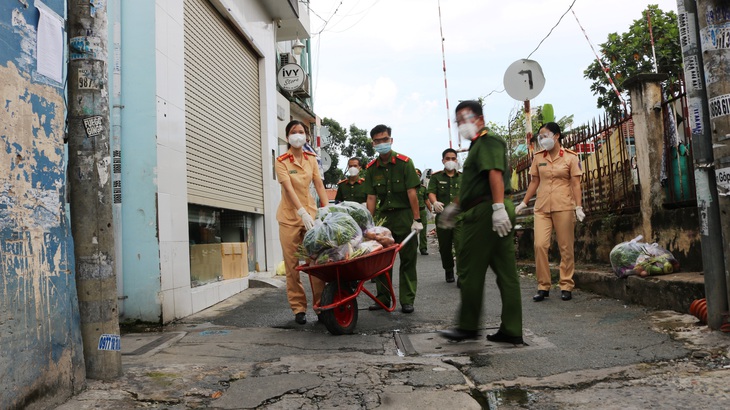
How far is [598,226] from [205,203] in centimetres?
512

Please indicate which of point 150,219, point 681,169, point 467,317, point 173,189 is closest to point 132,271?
point 150,219

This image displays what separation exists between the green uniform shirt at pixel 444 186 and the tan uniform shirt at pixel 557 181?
2278 mm

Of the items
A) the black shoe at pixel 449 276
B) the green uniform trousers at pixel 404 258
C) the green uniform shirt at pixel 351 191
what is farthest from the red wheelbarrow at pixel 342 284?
the green uniform shirt at pixel 351 191

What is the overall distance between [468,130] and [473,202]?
21.9 inches

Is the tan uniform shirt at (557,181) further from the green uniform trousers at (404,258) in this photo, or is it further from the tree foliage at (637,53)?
the tree foliage at (637,53)

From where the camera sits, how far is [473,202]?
4078 millimetres

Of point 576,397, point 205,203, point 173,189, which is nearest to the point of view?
point 576,397

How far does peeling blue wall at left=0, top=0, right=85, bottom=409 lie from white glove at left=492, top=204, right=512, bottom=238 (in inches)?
104

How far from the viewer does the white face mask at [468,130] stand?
417cm

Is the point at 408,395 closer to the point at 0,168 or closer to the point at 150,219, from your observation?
the point at 0,168

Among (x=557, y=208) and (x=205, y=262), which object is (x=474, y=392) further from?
(x=205, y=262)

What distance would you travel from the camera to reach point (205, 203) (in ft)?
22.7

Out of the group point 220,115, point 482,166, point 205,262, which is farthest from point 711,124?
point 220,115

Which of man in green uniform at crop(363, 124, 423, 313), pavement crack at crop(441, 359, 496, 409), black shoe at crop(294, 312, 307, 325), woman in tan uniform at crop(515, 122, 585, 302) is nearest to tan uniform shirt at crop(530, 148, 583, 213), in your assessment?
woman in tan uniform at crop(515, 122, 585, 302)
